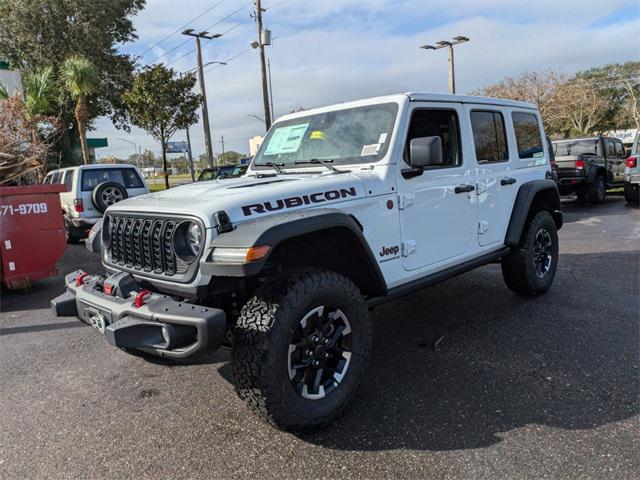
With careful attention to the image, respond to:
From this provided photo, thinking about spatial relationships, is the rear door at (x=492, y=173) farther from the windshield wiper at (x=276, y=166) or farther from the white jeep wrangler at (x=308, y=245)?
the windshield wiper at (x=276, y=166)

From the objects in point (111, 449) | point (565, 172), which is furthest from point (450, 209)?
point (565, 172)

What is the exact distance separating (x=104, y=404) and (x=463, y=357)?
2.55 metres

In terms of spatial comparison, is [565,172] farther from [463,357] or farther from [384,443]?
[384,443]

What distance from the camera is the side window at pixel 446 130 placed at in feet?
12.2

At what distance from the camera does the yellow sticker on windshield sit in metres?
3.75

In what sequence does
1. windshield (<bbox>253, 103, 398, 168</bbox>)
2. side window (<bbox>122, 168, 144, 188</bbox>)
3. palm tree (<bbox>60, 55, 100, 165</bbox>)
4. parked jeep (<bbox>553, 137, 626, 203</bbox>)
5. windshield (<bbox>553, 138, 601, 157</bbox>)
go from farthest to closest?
1. palm tree (<bbox>60, 55, 100, 165</bbox>)
2. windshield (<bbox>553, 138, 601, 157</bbox>)
3. parked jeep (<bbox>553, 137, 626, 203</bbox>)
4. side window (<bbox>122, 168, 144, 188</bbox>)
5. windshield (<bbox>253, 103, 398, 168</bbox>)

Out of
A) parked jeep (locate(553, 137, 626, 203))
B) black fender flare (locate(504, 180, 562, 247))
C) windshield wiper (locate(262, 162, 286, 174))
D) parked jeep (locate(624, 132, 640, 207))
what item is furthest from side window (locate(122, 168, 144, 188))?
parked jeep (locate(624, 132, 640, 207))

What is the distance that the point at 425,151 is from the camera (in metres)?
3.20

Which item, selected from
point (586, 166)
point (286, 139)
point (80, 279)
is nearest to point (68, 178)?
point (286, 139)

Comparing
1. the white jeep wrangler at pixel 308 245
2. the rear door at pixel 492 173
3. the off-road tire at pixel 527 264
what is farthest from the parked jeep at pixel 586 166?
the white jeep wrangler at pixel 308 245

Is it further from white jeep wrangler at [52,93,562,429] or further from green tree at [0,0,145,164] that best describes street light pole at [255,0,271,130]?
white jeep wrangler at [52,93,562,429]

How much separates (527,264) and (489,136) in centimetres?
132

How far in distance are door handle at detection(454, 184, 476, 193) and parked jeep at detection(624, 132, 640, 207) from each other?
9.48 meters

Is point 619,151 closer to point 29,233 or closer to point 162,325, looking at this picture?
point 29,233
